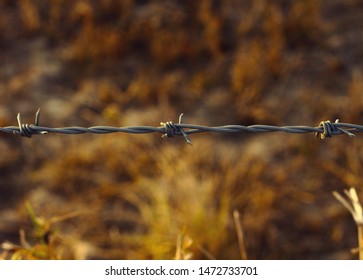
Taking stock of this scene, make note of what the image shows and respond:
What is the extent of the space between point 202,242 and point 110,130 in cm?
115

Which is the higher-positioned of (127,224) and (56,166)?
(56,166)

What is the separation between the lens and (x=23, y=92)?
3.48 meters

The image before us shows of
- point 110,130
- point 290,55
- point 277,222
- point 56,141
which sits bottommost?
point 110,130

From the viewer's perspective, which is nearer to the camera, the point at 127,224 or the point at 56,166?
the point at 127,224

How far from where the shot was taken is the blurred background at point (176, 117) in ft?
8.35

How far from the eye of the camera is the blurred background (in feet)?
8.35

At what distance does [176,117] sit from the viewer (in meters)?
3.26

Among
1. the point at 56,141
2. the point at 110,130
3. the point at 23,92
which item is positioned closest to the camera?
the point at 110,130

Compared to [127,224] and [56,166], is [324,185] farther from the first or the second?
[56,166]

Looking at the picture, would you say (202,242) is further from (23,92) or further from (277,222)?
(23,92)

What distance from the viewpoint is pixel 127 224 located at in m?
2.70

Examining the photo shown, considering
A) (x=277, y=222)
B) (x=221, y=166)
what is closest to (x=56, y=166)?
(x=221, y=166)
